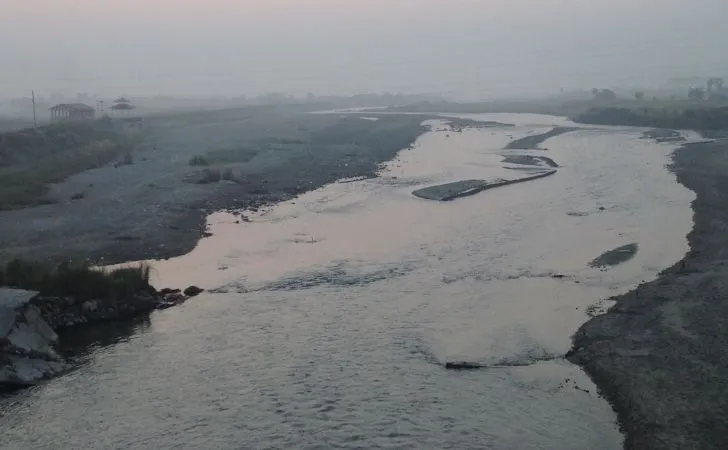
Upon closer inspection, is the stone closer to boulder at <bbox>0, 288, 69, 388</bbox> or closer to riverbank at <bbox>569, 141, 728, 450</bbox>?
boulder at <bbox>0, 288, 69, 388</bbox>

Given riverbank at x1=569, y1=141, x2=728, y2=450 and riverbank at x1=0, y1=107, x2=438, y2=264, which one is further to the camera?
riverbank at x1=0, y1=107, x2=438, y2=264

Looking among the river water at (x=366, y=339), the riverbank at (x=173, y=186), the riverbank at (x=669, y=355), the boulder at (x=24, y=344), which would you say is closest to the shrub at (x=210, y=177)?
the riverbank at (x=173, y=186)

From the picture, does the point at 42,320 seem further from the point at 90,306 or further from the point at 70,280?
the point at 70,280

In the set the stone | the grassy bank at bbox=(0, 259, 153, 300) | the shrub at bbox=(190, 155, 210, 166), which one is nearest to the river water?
the stone

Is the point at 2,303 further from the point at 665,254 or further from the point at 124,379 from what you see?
the point at 665,254

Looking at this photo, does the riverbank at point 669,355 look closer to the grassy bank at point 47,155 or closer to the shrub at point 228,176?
the shrub at point 228,176

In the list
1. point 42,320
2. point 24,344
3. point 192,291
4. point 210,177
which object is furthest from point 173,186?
point 24,344

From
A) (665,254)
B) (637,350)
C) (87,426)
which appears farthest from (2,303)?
(665,254)
